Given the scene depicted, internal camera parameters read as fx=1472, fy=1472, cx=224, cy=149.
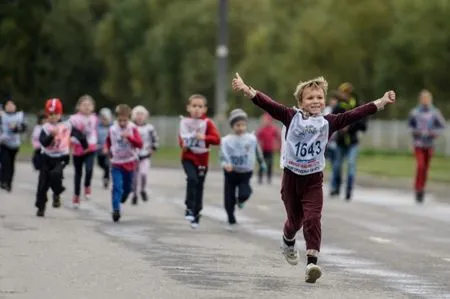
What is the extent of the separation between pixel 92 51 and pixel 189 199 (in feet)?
270

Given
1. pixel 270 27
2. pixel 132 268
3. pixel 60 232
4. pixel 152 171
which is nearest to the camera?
pixel 132 268

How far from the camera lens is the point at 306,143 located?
39.6ft

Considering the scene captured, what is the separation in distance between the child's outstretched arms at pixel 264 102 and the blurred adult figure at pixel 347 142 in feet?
38.1

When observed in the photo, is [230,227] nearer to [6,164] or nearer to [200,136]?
[200,136]

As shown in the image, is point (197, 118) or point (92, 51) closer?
point (197, 118)

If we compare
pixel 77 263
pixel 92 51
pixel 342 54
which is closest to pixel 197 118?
pixel 77 263

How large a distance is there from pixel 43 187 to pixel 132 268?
6.68m

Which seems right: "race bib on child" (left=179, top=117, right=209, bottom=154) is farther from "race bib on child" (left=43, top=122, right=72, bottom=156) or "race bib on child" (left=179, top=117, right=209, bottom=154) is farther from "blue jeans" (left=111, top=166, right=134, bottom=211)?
"race bib on child" (left=43, top=122, right=72, bottom=156)

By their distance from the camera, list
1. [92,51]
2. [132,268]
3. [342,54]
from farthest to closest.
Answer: [92,51] < [342,54] < [132,268]

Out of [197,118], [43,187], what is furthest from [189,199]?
[43,187]

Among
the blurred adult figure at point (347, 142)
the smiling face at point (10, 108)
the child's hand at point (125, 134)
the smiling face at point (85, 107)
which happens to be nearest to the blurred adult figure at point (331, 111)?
the blurred adult figure at point (347, 142)

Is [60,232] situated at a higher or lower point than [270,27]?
lower

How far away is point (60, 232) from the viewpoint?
52.4 feet

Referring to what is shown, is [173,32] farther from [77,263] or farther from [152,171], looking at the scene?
[77,263]
